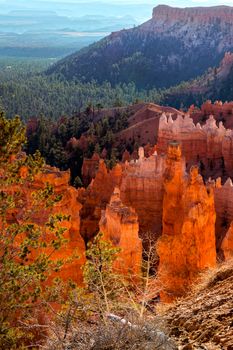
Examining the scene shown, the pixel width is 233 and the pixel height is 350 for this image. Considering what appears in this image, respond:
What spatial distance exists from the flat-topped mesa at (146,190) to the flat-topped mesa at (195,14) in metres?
117

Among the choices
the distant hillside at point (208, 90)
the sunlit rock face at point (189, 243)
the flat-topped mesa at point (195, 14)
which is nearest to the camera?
the sunlit rock face at point (189, 243)

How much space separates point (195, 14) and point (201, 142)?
11523 centimetres

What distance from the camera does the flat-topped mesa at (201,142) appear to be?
32.2 m

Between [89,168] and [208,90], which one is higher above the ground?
[208,90]

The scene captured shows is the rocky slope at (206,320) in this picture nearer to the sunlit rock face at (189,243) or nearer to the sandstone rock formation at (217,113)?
the sunlit rock face at (189,243)

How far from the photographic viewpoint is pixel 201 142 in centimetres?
3297

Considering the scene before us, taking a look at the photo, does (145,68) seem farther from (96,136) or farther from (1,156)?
(1,156)

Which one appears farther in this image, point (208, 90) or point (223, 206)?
point (208, 90)

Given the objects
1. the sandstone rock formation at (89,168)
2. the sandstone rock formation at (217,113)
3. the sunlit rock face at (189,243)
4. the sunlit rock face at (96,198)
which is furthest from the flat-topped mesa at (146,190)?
the sandstone rock formation at (217,113)

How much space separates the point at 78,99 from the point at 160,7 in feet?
200

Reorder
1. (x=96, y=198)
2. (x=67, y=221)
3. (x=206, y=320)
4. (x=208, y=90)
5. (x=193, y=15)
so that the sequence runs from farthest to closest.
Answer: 1. (x=193, y=15)
2. (x=208, y=90)
3. (x=96, y=198)
4. (x=67, y=221)
5. (x=206, y=320)

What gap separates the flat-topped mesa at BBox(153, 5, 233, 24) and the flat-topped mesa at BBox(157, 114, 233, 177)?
353ft

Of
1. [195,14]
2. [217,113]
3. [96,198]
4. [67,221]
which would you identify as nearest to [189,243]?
[67,221]

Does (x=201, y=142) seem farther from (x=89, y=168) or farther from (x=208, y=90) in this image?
(x=208, y=90)
